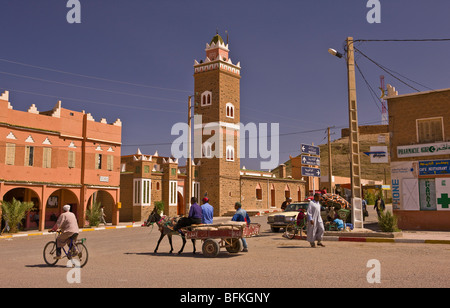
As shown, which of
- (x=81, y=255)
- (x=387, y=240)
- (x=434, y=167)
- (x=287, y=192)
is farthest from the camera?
(x=287, y=192)

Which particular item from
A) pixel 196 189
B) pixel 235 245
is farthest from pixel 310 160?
pixel 196 189

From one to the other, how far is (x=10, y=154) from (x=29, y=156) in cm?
135

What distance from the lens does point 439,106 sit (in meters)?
21.2

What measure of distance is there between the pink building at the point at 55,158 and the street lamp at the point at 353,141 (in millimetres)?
19471

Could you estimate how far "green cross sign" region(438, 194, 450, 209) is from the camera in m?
20.5

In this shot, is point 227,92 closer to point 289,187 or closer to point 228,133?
point 228,133

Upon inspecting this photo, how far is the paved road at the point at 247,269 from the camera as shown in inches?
305

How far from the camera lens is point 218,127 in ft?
156

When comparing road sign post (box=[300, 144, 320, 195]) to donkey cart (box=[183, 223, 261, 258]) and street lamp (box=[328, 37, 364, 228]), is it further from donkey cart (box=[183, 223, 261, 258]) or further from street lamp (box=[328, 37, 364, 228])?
donkey cart (box=[183, 223, 261, 258])

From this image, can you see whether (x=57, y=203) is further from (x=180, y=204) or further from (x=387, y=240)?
(x=387, y=240)

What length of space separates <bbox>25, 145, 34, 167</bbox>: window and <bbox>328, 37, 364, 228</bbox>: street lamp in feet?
64.5

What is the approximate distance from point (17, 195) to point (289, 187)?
36.0 meters

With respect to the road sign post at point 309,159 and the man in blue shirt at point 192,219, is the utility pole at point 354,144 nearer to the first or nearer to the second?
the man in blue shirt at point 192,219
